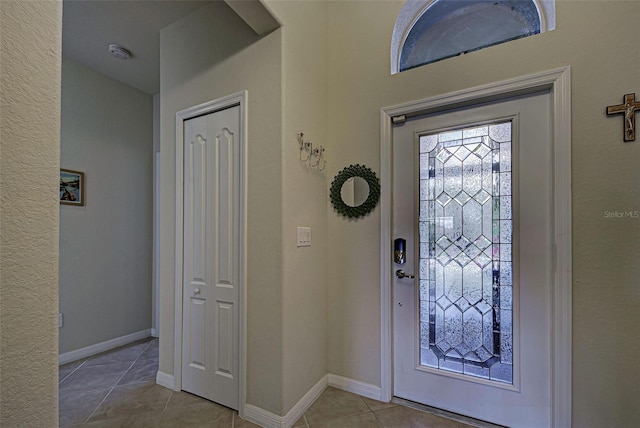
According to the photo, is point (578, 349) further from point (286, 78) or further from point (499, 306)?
point (286, 78)

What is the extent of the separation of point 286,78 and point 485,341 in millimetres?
1944

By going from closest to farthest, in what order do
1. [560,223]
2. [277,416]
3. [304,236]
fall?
[560,223]
[277,416]
[304,236]

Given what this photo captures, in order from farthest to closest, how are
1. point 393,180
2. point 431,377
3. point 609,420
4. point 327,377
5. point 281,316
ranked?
point 327,377 → point 393,180 → point 431,377 → point 281,316 → point 609,420

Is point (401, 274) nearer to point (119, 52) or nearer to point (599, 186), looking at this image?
point (599, 186)

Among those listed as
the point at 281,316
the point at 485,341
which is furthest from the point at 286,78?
the point at 485,341

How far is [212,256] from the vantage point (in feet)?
6.58

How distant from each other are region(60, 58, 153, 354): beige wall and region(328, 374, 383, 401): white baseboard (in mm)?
2297

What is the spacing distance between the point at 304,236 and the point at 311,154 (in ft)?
1.81

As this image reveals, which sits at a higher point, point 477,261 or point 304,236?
point 304,236

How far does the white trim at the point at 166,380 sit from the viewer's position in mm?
2162

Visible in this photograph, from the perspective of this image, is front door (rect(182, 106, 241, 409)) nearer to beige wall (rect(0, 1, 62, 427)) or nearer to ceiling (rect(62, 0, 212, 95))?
ceiling (rect(62, 0, 212, 95))

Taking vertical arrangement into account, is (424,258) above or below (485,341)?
above

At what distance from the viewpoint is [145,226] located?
332cm

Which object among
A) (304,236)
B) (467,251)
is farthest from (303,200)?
(467,251)
